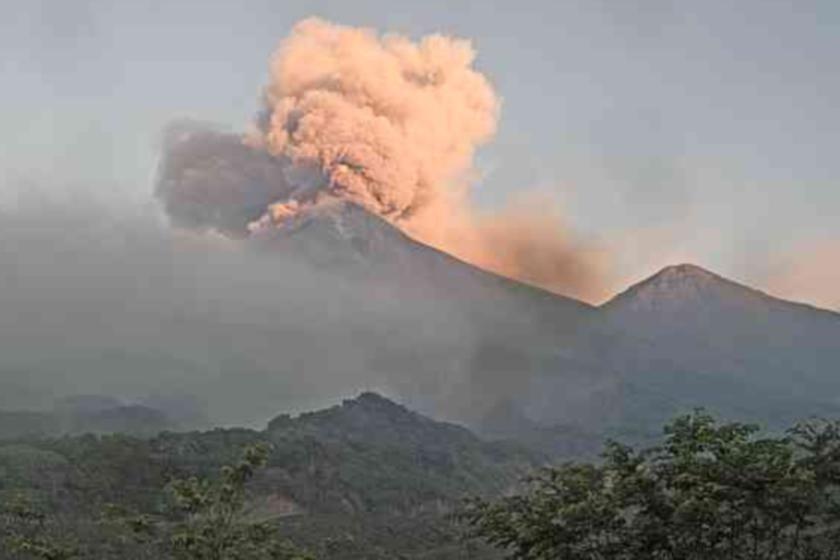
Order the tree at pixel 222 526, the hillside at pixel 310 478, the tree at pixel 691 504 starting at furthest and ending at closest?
the hillside at pixel 310 478 < the tree at pixel 691 504 < the tree at pixel 222 526

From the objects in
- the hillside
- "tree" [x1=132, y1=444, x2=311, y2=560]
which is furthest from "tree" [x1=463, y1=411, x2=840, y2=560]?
the hillside

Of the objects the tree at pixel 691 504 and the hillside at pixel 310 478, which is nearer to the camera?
the tree at pixel 691 504

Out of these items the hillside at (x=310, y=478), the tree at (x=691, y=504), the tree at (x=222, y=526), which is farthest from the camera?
the hillside at (x=310, y=478)

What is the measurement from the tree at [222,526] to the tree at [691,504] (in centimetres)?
378

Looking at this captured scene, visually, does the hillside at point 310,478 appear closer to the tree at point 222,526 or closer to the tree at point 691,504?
the tree at point 222,526

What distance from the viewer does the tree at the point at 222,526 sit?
50.9 feet

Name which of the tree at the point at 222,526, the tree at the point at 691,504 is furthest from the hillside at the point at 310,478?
the tree at the point at 691,504

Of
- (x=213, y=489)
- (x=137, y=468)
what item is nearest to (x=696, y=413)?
(x=213, y=489)

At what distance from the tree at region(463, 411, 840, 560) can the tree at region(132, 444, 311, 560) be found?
3.78 m

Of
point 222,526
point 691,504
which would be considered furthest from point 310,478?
point 691,504

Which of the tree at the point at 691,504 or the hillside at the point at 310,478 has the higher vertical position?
the tree at the point at 691,504

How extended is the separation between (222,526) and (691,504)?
6686 millimetres

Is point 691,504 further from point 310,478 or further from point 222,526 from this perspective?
point 310,478

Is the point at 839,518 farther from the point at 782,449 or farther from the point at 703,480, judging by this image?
the point at 703,480
